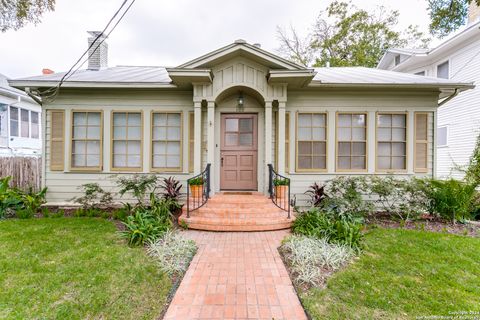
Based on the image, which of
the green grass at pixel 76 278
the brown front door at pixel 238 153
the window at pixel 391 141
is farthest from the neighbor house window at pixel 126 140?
the window at pixel 391 141

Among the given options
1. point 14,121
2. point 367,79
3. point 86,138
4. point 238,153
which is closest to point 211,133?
point 238,153

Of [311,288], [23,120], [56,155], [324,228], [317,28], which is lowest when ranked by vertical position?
[311,288]

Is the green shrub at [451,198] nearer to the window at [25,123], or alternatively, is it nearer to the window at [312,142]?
the window at [312,142]

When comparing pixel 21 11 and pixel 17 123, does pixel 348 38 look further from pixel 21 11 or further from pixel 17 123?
pixel 17 123

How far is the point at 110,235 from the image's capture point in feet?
14.2

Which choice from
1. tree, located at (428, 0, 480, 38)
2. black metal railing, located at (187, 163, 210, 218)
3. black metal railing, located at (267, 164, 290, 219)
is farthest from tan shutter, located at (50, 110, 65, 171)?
tree, located at (428, 0, 480, 38)

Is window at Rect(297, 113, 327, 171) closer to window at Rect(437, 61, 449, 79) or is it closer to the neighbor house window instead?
the neighbor house window

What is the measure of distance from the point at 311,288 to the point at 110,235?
3604 millimetres

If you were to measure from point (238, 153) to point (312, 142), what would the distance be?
205 centimetres

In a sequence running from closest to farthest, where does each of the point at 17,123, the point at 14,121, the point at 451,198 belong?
the point at 451,198 < the point at 14,121 < the point at 17,123

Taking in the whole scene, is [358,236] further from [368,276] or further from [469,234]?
[469,234]

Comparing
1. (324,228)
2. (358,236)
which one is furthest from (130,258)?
(358,236)

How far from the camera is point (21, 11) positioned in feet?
19.8

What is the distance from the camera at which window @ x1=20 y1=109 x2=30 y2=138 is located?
1296 centimetres
